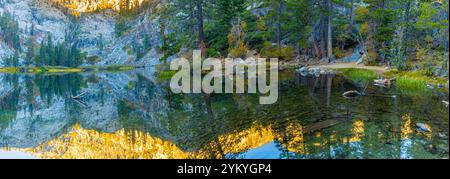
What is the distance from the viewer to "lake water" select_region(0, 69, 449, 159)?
9.11 metres

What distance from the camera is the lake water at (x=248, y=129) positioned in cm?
911

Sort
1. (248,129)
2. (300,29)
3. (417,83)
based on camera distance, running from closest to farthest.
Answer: (248,129), (417,83), (300,29)

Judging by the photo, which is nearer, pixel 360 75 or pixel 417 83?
pixel 417 83

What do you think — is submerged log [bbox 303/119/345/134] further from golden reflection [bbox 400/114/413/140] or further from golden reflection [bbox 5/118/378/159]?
golden reflection [bbox 400/114/413/140]

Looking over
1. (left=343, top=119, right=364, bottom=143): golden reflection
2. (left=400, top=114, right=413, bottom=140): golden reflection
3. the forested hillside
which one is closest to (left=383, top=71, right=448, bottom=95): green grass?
(left=400, top=114, right=413, bottom=140): golden reflection

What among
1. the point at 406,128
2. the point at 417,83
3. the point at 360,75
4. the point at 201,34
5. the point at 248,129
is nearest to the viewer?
the point at 406,128

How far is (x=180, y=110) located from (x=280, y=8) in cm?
3141

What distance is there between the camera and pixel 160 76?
39469mm

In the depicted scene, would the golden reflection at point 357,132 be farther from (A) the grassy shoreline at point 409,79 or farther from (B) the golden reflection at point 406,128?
(A) the grassy shoreline at point 409,79

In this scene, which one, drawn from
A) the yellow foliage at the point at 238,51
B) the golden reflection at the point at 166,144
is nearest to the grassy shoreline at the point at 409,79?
the golden reflection at the point at 166,144

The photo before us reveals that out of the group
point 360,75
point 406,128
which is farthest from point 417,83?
point 406,128

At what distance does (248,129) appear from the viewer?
38.4 feet

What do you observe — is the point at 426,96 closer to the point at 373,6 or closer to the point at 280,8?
the point at 373,6

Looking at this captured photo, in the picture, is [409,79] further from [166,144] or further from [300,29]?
[300,29]
